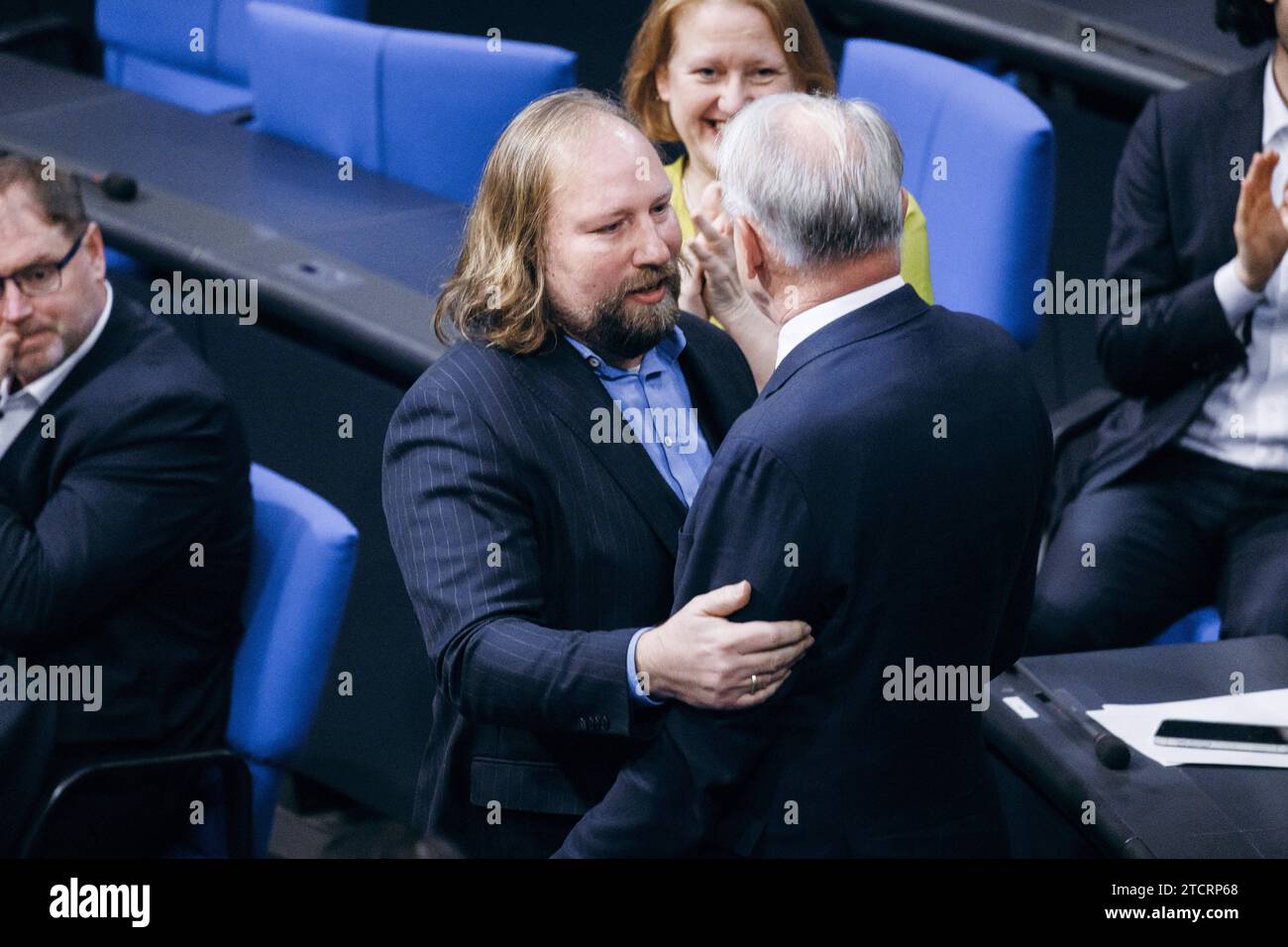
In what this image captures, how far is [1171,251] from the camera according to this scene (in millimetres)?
2951

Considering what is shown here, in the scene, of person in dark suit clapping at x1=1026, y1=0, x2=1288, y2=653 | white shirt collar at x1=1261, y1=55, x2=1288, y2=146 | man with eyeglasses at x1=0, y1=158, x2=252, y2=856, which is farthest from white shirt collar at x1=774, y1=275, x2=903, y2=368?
white shirt collar at x1=1261, y1=55, x2=1288, y2=146

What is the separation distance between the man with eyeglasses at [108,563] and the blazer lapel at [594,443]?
1.99ft

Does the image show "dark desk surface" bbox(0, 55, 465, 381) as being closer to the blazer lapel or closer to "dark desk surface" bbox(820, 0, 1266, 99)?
the blazer lapel

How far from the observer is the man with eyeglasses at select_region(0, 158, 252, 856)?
2.35 metres

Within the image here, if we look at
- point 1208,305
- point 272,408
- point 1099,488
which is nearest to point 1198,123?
point 1208,305

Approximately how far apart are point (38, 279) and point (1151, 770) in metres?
1.59

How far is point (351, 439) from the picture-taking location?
2.99m

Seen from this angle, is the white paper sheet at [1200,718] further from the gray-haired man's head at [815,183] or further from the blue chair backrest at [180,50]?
the blue chair backrest at [180,50]

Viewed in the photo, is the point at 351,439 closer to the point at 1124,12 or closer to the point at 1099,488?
the point at 1099,488

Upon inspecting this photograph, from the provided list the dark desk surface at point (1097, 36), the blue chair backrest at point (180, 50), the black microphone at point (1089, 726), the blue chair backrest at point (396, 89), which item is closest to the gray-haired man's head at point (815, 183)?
the black microphone at point (1089, 726)

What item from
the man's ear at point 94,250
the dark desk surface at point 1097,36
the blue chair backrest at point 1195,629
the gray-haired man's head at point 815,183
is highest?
the gray-haired man's head at point 815,183

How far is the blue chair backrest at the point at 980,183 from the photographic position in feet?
9.70

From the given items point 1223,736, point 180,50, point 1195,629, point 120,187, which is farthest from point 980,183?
point 180,50
